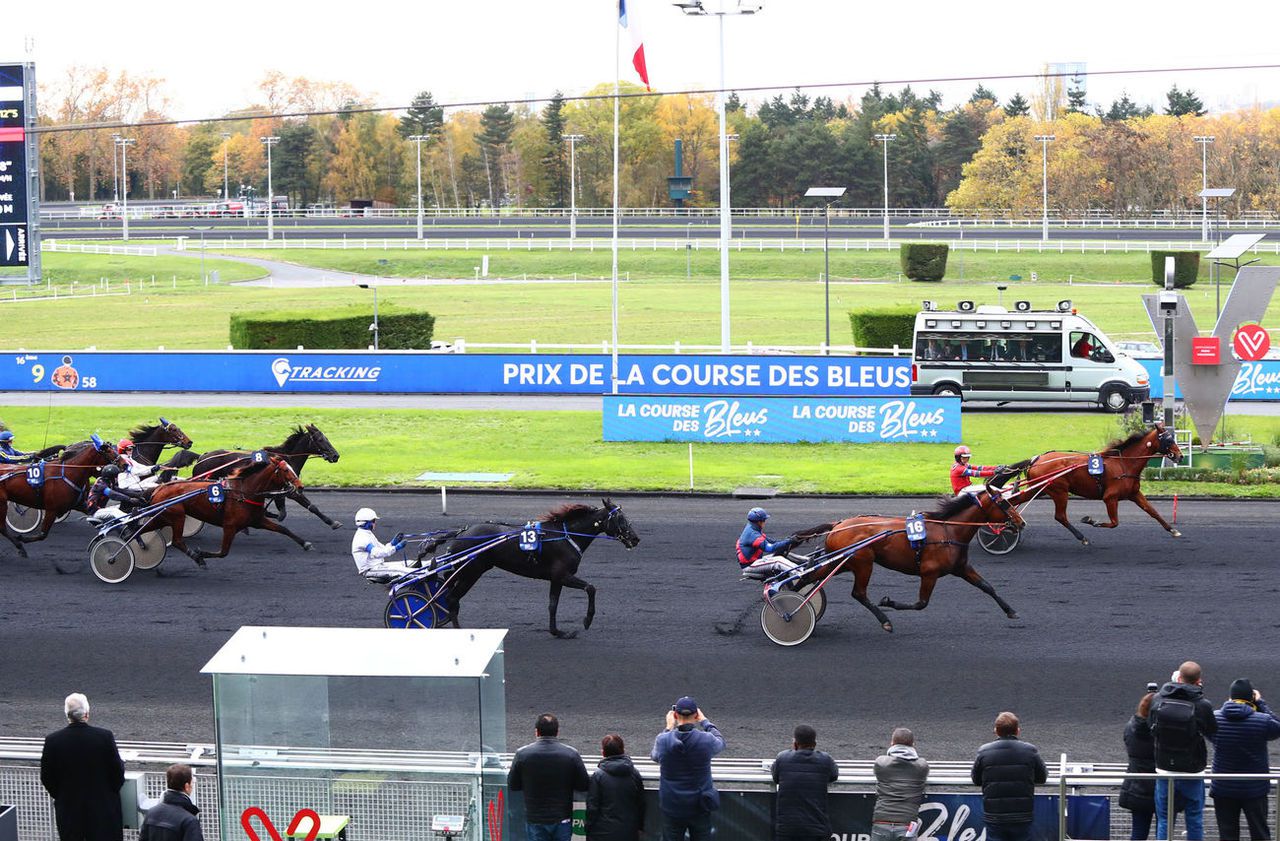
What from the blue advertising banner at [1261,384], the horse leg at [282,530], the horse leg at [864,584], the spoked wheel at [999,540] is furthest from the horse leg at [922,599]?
the blue advertising banner at [1261,384]

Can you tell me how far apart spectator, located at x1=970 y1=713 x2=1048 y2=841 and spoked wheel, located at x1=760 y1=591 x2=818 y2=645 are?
5.38 metres

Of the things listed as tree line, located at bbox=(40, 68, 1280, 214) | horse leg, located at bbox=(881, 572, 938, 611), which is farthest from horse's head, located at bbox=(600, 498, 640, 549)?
tree line, located at bbox=(40, 68, 1280, 214)

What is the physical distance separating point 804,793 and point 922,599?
607cm

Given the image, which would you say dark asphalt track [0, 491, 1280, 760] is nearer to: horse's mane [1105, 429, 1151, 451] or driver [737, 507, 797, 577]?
driver [737, 507, 797, 577]

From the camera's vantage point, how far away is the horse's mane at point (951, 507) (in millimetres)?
14055

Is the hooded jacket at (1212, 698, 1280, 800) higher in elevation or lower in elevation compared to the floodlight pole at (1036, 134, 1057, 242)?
lower

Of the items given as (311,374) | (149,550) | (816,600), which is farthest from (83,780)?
(311,374)

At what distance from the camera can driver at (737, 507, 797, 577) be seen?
13.4 metres

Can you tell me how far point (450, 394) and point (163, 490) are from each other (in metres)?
16.7

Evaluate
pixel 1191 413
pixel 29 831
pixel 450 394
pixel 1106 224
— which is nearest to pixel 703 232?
pixel 1106 224

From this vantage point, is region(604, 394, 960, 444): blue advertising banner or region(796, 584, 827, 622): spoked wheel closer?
region(796, 584, 827, 622): spoked wheel

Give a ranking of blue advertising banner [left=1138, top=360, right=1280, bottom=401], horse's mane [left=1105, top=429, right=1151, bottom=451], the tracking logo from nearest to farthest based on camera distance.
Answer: horse's mane [left=1105, top=429, right=1151, bottom=451], blue advertising banner [left=1138, top=360, right=1280, bottom=401], the tracking logo

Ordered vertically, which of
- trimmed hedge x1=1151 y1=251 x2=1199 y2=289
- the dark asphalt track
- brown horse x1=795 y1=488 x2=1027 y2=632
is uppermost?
trimmed hedge x1=1151 y1=251 x2=1199 y2=289

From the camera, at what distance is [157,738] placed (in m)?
11.3
